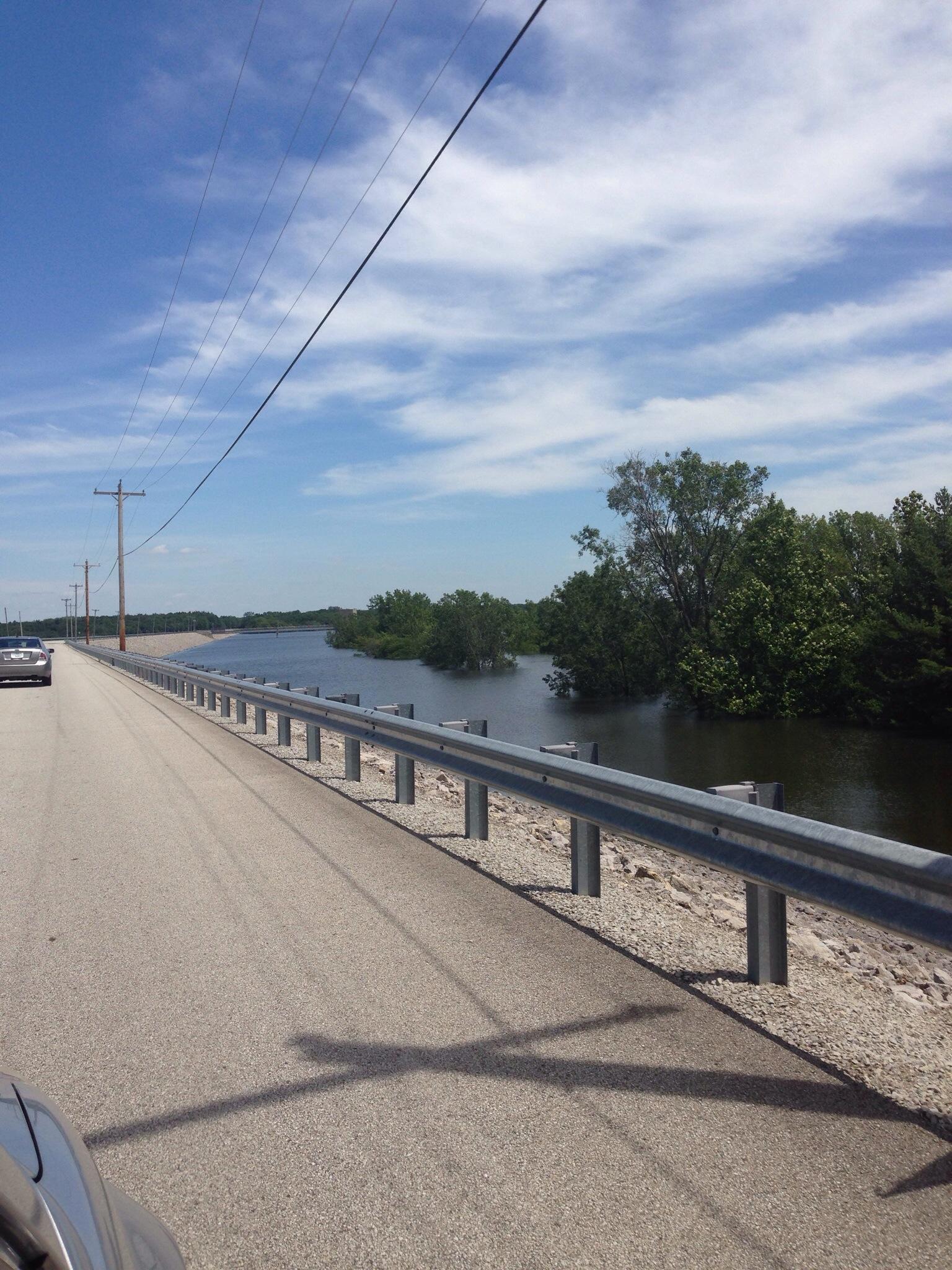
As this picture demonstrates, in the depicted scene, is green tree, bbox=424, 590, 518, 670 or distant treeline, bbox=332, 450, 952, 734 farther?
green tree, bbox=424, 590, 518, 670

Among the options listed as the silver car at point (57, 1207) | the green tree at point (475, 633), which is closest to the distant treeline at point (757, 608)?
the green tree at point (475, 633)

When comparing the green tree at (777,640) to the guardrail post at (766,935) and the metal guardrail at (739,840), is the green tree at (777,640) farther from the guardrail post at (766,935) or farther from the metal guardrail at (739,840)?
the guardrail post at (766,935)

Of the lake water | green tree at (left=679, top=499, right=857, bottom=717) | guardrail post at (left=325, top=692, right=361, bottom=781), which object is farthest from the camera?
green tree at (left=679, top=499, right=857, bottom=717)

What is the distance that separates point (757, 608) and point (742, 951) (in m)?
36.6

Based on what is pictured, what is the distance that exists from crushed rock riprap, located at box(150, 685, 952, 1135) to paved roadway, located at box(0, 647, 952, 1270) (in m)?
0.19

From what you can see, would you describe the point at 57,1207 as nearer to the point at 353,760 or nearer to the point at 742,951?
the point at 742,951

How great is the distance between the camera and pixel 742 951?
4914 mm

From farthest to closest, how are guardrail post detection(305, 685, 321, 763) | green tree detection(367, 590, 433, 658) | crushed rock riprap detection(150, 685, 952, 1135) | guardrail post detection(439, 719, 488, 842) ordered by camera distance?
1. green tree detection(367, 590, 433, 658)
2. guardrail post detection(305, 685, 321, 763)
3. guardrail post detection(439, 719, 488, 842)
4. crushed rock riprap detection(150, 685, 952, 1135)

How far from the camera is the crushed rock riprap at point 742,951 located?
366cm

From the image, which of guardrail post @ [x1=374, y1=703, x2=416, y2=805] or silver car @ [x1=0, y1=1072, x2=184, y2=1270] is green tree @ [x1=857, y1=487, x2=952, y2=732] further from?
silver car @ [x1=0, y1=1072, x2=184, y2=1270]

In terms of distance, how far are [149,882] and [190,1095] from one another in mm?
3130

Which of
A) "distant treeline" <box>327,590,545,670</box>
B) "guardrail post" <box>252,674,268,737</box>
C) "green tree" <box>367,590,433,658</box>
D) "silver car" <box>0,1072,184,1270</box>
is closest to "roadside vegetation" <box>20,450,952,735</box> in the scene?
"distant treeline" <box>327,590,545,670</box>

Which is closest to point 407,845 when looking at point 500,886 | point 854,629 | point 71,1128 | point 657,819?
point 500,886

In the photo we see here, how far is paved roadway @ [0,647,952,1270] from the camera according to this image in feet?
8.54
